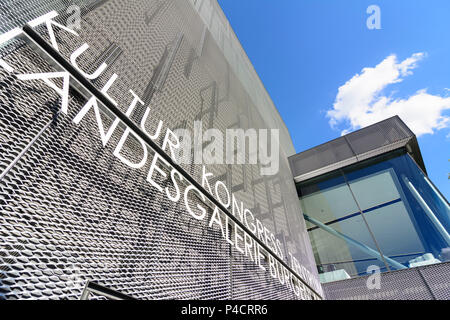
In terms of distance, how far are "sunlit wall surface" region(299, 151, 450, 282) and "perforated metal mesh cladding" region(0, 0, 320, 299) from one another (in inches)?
155

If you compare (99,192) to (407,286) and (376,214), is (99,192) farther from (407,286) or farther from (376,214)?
(376,214)

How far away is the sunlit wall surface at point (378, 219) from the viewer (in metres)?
5.07

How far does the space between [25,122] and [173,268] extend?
114 cm

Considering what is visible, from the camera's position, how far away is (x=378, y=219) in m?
5.84

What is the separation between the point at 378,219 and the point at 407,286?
1652mm

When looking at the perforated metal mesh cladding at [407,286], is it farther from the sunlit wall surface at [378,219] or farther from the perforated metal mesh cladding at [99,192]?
the perforated metal mesh cladding at [99,192]

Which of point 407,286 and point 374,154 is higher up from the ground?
point 374,154

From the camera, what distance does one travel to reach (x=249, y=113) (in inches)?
204

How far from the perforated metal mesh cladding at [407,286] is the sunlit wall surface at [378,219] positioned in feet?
0.67

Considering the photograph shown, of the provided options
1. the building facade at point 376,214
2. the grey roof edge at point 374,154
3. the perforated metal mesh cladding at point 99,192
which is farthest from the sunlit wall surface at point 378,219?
the perforated metal mesh cladding at point 99,192

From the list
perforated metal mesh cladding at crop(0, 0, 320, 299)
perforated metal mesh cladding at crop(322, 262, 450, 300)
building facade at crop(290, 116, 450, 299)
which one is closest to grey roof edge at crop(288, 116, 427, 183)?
building facade at crop(290, 116, 450, 299)

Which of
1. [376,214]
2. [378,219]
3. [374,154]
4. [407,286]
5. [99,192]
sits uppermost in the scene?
[374,154]

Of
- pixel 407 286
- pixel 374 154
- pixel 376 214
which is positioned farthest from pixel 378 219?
pixel 374 154
